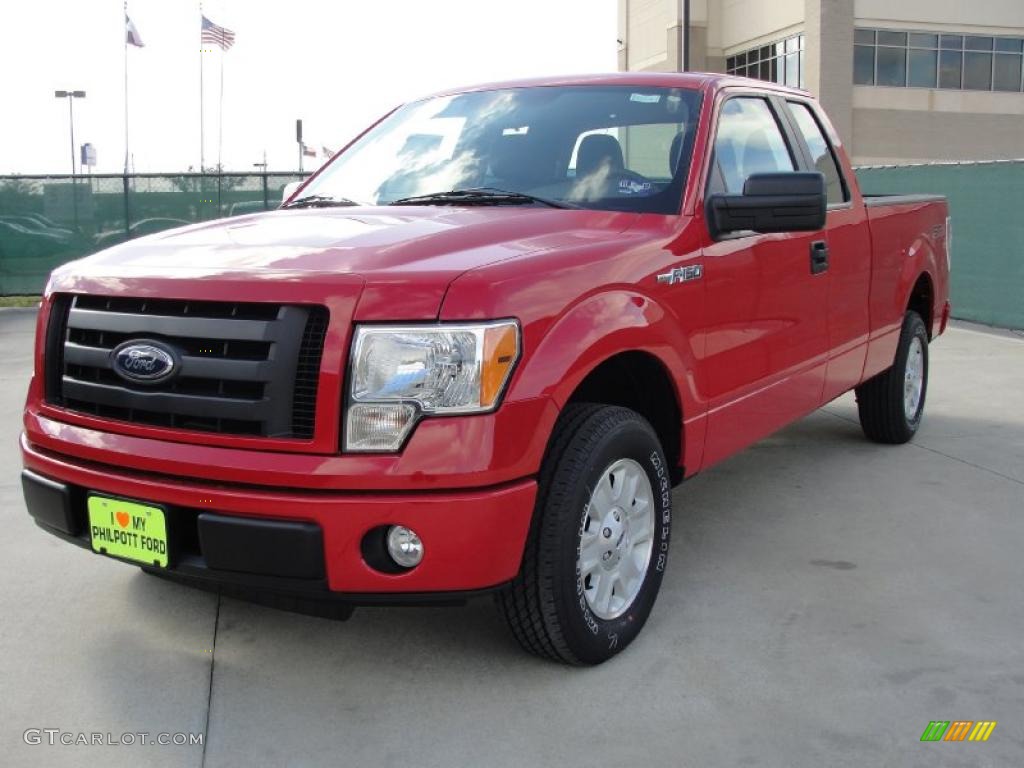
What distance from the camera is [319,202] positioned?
422 centimetres

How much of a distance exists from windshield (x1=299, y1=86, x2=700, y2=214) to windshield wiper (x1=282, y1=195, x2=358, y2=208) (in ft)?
0.11

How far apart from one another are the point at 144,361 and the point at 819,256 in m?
2.94

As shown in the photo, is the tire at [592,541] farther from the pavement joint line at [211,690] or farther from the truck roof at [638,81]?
the truck roof at [638,81]

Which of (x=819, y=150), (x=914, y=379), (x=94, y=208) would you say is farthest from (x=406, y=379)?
(x=94, y=208)

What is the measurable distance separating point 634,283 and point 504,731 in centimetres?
140

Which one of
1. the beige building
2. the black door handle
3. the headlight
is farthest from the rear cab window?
the beige building

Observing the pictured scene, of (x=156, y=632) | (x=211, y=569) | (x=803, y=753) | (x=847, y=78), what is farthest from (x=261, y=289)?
(x=847, y=78)

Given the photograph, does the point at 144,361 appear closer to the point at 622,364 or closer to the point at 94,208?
the point at 622,364

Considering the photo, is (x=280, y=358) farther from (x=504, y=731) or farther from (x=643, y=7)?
(x=643, y=7)

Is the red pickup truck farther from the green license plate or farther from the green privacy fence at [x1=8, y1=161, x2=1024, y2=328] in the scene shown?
the green privacy fence at [x1=8, y1=161, x2=1024, y2=328]

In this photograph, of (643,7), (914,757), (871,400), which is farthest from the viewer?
(643,7)

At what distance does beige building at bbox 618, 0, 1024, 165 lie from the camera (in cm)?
3444

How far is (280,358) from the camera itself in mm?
2830

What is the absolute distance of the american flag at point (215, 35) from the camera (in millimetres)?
34250
